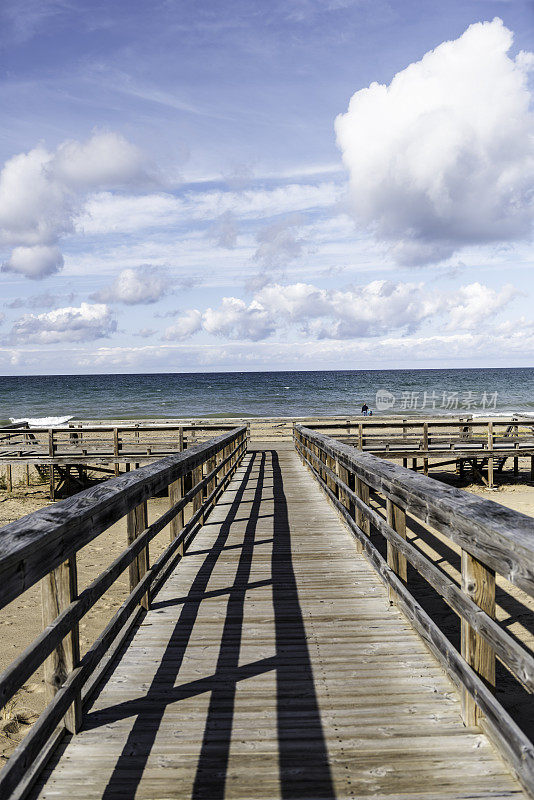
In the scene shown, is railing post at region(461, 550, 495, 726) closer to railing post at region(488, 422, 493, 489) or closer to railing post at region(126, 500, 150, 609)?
railing post at region(126, 500, 150, 609)

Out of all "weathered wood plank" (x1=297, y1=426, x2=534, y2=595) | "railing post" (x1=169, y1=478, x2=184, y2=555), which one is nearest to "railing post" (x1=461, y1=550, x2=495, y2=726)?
"weathered wood plank" (x1=297, y1=426, x2=534, y2=595)

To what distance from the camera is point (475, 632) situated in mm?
2609

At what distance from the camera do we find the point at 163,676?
3334 millimetres

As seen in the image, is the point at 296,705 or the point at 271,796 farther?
the point at 296,705

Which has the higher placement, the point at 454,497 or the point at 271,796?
the point at 454,497

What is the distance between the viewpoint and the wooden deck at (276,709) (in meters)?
2.35

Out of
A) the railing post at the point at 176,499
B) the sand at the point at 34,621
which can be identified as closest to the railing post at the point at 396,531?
the railing post at the point at 176,499

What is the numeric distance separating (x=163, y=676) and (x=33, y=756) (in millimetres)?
1124

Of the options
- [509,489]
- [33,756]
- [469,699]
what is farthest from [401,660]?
[509,489]

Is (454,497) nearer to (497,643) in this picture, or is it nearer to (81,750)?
(497,643)

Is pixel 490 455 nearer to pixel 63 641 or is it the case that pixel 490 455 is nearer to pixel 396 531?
pixel 396 531

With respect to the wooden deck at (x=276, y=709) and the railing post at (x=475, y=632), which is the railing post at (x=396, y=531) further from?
the railing post at (x=475, y=632)

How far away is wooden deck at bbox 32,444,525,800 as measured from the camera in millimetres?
2352

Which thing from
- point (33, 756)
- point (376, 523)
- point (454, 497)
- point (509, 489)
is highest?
point (454, 497)
